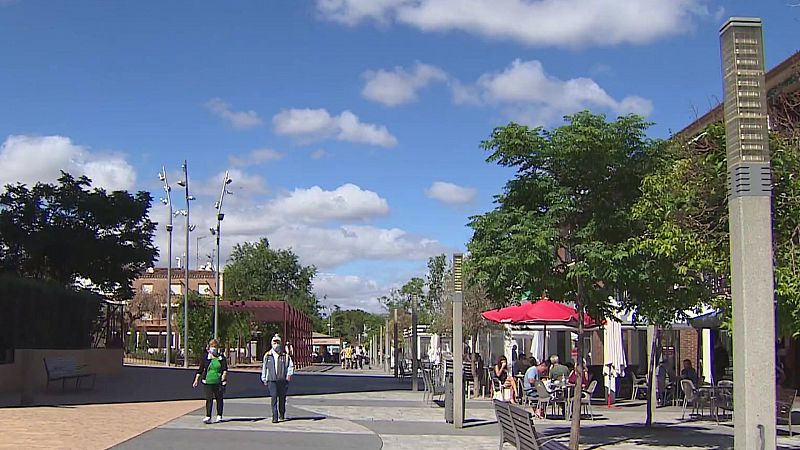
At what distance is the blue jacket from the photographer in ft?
59.6

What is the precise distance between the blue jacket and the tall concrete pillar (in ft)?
38.9

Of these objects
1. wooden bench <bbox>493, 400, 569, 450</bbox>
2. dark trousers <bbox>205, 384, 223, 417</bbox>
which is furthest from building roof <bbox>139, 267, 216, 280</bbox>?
wooden bench <bbox>493, 400, 569, 450</bbox>

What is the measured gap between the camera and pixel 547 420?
65.8 feet

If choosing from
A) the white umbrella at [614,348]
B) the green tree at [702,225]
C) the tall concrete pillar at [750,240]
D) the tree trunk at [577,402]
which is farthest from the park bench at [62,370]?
the tall concrete pillar at [750,240]

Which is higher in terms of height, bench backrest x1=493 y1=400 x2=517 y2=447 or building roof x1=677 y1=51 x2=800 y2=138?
building roof x1=677 y1=51 x2=800 y2=138

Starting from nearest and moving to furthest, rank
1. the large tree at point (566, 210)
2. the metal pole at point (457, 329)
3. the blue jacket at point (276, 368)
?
the large tree at point (566, 210) → the metal pole at point (457, 329) → the blue jacket at point (276, 368)

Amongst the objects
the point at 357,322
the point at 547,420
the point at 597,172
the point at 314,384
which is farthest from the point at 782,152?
the point at 357,322

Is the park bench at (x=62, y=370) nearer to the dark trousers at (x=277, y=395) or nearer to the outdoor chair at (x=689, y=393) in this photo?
the dark trousers at (x=277, y=395)

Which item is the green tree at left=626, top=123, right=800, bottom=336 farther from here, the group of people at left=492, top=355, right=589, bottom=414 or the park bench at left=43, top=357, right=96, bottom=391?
the park bench at left=43, top=357, right=96, bottom=391

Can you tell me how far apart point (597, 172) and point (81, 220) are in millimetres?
25953

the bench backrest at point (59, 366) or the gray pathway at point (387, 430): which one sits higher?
the bench backrest at point (59, 366)

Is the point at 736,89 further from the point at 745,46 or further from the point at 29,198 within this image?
the point at 29,198

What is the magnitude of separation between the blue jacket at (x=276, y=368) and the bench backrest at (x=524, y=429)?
7415 millimetres

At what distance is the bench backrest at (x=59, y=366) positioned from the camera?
80.4ft
